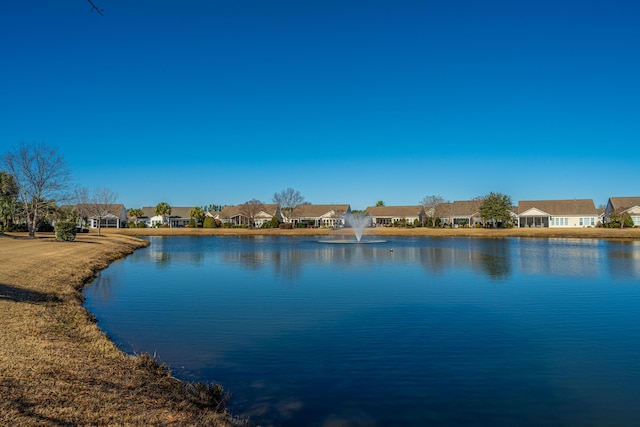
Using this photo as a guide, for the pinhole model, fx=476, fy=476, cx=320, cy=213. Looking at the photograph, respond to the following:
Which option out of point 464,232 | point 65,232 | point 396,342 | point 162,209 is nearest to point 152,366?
point 396,342

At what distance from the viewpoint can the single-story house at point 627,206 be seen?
269 feet

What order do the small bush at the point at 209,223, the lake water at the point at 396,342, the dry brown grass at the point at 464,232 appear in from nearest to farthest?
the lake water at the point at 396,342 < the dry brown grass at the point at 464,232 < the small bush at the point at 209,223

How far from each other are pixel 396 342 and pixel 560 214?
289ft

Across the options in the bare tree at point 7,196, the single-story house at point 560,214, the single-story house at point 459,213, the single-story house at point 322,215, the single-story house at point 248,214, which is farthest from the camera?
the single-story house at point 322,215

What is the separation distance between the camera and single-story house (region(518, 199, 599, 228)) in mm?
87312

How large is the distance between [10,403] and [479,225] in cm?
9166

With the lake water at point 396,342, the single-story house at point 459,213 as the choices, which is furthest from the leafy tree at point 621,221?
the lake water at point 396,342

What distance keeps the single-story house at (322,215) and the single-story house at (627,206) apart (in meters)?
52.3

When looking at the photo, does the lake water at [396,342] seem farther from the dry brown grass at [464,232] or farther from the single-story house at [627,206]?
the single-story house at [627,206]

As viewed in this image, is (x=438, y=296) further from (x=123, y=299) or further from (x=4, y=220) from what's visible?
(x=4, y=220)

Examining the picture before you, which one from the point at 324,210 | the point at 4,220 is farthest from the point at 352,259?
the point at 324,210

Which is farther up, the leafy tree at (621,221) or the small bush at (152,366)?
the leafy tree at (621,221)

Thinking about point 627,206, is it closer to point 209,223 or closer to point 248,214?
point 248,214

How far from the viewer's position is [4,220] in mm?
43000
